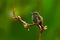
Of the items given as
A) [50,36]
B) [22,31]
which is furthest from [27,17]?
[50,36]

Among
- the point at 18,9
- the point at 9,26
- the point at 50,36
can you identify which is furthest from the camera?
the point at 18,9

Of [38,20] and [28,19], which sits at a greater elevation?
[28,19]

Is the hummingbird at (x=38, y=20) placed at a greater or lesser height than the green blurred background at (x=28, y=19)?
lesser

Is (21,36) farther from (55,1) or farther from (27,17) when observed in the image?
(55,1)

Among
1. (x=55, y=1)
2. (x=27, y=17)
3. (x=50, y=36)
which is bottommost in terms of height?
(x=50, y=36)

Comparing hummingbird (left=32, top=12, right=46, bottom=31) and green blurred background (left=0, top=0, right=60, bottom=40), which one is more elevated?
green blurred background (left=0, top=0, right=60, bottom=40)

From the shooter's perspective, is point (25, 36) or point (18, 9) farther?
point (18, 9)

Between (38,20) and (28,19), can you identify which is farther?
(28,19)

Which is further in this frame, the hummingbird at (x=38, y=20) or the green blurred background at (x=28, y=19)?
the green blurred background at (x=28, y=19)
